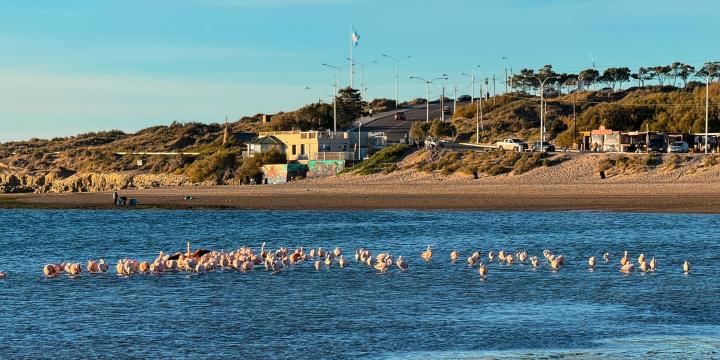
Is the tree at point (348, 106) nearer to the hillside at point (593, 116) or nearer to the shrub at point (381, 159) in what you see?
the hillside at point (593, 116)

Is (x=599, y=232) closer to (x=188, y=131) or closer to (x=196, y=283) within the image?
(x=196, y=283)

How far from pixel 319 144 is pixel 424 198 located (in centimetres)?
3280

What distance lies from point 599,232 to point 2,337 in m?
26.0

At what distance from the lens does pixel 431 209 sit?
55.2m

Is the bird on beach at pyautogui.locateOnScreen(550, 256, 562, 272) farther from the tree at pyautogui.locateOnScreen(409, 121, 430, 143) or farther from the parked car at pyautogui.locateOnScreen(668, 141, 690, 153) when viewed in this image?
the tree at pyautogui.locateOnScreen(409, 121, 430, 143)

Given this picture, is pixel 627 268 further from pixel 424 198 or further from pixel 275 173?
pixel 275 173

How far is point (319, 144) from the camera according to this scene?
3642 inches

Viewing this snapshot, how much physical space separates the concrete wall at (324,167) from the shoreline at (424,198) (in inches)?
292

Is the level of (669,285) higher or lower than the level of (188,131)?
lower

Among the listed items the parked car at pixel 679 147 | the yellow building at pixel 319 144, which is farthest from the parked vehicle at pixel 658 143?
the yellow building at pixel 319 144

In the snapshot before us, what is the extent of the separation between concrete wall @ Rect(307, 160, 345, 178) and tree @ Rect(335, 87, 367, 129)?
39266mm

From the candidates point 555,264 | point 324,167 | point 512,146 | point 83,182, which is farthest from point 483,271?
point 83,182

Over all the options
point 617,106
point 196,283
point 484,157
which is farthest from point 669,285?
point 617,106

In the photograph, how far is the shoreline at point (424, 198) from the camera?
5156cm
